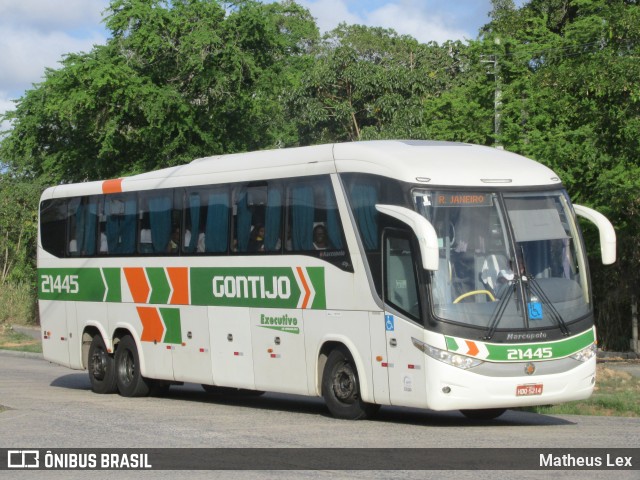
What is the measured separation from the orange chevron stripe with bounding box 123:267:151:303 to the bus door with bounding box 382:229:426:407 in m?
6.25

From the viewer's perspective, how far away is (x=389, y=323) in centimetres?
1493

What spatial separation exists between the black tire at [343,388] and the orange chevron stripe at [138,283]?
16.2 feet

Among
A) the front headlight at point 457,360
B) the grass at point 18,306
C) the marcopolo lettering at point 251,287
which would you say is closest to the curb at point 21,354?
the grass at point 18,306

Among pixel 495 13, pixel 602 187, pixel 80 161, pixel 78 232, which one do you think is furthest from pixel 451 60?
pixel 78 232

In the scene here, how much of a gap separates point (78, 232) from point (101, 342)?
214 centimetres

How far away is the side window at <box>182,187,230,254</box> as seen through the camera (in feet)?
59.8

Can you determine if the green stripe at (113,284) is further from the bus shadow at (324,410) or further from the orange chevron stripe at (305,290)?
the orange chevron stripe at (305,290)

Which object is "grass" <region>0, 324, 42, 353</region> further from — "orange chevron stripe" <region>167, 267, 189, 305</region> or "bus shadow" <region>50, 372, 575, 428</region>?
"orange chevron stripe" <region>167, 267, 189, 305</region>

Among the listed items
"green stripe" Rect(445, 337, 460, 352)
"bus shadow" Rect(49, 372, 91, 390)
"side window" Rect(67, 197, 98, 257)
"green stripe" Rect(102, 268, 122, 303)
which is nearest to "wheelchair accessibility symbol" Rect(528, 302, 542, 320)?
"green stripe" Rect(445, 337, 460, 352)

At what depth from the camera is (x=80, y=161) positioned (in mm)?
42062

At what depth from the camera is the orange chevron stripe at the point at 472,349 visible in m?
14.1

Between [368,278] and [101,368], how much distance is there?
7.76 m

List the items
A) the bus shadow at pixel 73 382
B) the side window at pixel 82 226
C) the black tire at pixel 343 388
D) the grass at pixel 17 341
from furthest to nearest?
the grass at pixel 17 341 < the bus shadow at pixel 73 382 < the side window at pixel 82 226 < the black tire at pixel 343 388

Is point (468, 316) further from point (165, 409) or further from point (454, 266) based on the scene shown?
point (165, 409)
